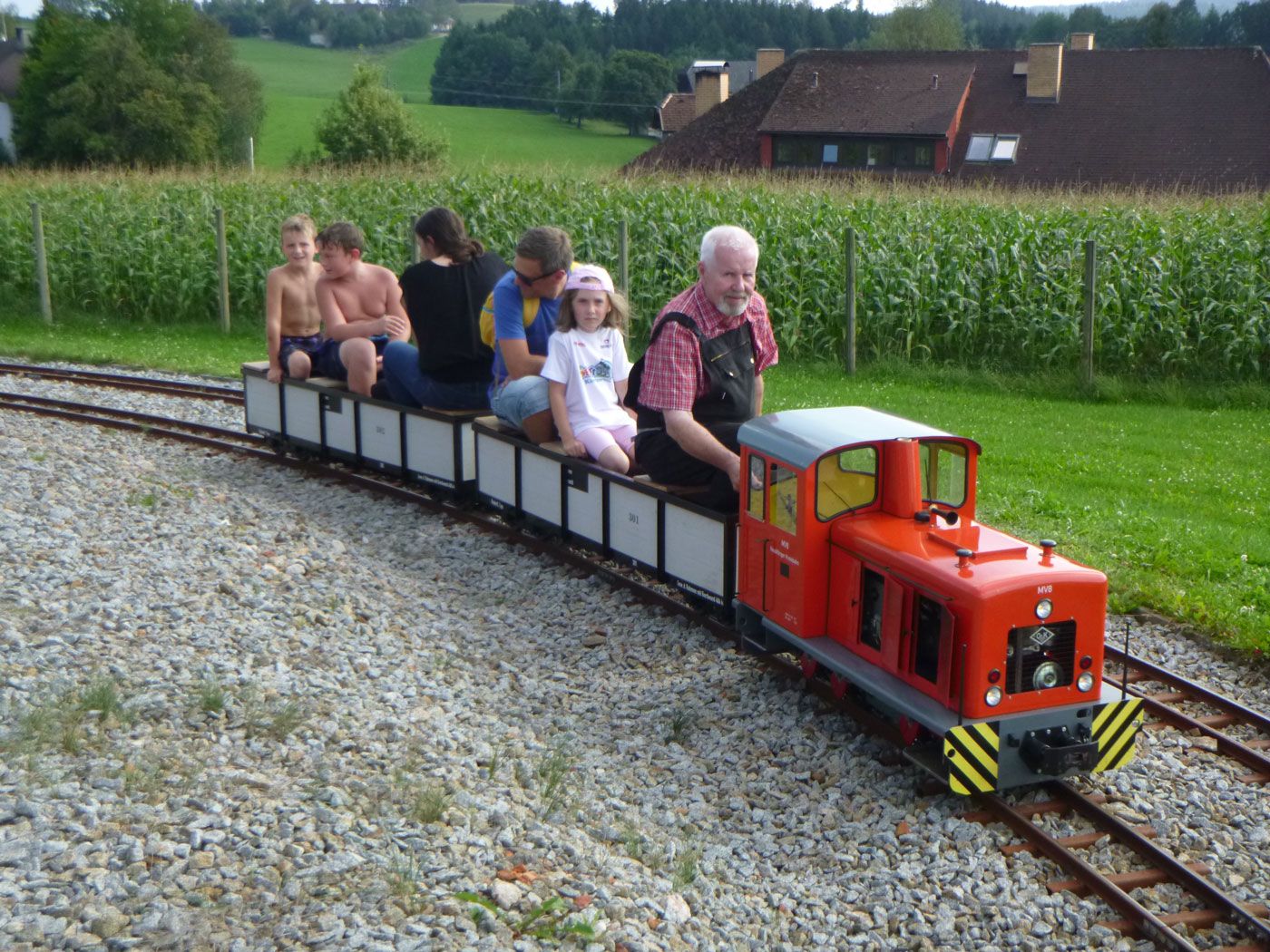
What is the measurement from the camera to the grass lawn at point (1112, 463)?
29.5ft

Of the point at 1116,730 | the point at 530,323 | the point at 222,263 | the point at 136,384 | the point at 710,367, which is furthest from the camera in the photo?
the point at 222,263

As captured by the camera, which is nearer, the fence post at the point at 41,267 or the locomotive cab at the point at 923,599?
the locomotive cab at the point at 923,599

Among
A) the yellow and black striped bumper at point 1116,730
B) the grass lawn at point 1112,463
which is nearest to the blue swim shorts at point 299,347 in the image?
the grass lawn at point 1112,463

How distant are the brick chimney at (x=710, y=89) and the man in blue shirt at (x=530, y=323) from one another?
46.1 m

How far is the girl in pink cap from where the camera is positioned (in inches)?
337

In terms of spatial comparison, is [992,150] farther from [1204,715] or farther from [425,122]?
[425,122]

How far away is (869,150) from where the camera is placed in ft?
137

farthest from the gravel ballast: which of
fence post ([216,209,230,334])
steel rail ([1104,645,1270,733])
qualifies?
fence post ([216,209,230,334])

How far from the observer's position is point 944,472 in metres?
6.77

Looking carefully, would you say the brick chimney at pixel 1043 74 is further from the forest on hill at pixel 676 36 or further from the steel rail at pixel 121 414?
the forest on hill at pixel 676 36

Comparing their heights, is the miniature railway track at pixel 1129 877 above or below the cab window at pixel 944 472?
below

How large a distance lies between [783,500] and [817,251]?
12479 mm

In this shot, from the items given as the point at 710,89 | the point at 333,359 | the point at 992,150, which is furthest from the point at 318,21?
the point at 333,359

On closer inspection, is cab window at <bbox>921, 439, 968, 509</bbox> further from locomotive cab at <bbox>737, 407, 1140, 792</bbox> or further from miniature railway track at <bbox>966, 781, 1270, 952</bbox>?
miniature railway track at <bbox>966, 781, 1270, 952</bbox>
